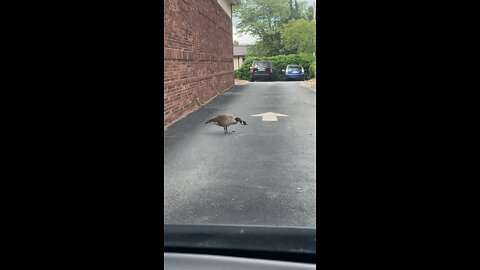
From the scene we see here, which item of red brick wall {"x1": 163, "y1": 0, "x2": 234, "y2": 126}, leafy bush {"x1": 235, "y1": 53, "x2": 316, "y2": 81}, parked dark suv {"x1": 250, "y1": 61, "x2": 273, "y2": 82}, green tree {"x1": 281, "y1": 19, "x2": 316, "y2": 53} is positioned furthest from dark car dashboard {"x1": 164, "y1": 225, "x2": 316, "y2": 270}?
green tree {"x1": 281, "y1": 19, "x2": 316, "y2": 53}

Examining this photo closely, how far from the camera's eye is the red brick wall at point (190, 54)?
985cm

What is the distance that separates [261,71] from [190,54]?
68.0 ft

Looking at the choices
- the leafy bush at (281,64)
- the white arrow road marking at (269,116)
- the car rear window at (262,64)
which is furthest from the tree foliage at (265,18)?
the white arrow road marking at (269,116)

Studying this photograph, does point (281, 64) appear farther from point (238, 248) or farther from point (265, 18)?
point (238, 248)

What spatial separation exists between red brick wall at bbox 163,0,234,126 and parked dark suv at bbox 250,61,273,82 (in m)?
11.9

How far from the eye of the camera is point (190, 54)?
12.3 meters

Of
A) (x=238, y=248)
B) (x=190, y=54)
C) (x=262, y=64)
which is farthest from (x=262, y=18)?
(x=238, y=248)

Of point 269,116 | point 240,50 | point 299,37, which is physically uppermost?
point 299,37

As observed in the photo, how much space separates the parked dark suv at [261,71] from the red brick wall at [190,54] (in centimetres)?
1192
